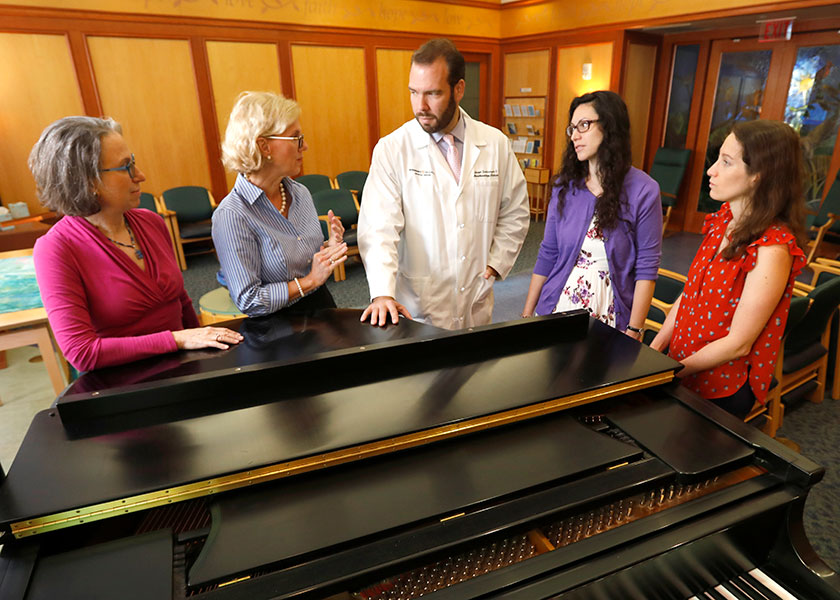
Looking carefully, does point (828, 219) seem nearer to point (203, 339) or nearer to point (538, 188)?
point (538, 188)

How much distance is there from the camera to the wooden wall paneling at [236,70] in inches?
245

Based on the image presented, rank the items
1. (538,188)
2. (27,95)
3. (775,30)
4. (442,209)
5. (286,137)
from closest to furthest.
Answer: (286,137) < (442,209) < (27,95) < (775,30) < (538,188)

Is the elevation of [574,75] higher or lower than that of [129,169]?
higher

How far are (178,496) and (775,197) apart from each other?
173 cm

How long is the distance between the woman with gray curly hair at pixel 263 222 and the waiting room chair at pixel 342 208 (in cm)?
379

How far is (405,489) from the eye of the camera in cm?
95

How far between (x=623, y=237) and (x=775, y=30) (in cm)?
570

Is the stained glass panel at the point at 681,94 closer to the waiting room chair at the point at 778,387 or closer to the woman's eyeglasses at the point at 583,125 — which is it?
the waiting room chair at the point at 778,387

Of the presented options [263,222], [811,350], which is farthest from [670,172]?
[263,222]

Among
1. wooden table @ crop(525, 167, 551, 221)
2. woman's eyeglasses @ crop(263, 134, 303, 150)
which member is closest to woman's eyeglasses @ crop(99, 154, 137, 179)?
woman's eyeglasses @ crop(263, 134, 303, 150)

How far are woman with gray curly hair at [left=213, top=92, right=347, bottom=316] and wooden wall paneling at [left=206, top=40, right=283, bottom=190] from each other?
475cm

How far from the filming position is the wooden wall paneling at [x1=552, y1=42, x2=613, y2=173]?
271 inches

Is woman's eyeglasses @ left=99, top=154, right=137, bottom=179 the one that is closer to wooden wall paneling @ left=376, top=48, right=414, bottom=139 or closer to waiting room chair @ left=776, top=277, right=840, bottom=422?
waiting room chair @ left=776, top=277, right=840, bottom=422

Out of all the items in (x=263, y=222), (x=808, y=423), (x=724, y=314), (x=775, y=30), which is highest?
(x=775, y=30)
